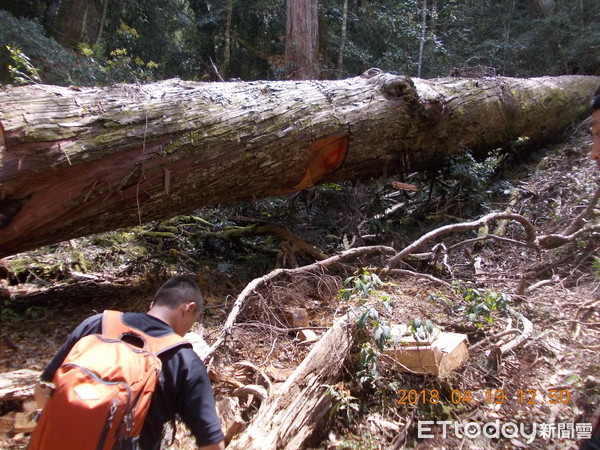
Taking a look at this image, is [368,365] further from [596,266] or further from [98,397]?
[596,266]

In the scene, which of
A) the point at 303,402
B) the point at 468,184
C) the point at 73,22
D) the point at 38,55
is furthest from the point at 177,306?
the point at 73,22

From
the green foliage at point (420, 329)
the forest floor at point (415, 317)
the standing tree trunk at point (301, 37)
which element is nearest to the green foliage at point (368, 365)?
the forest floor at point (415, 317)

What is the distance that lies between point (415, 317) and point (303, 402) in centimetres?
126

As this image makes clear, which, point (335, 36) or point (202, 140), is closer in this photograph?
point (202, 140)

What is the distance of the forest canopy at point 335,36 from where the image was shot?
374 inches

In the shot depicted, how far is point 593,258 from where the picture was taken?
4027mm

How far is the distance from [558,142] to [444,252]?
152 inches

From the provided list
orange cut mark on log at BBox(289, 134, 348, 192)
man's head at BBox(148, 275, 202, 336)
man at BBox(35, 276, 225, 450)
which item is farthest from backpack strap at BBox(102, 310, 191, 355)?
orange cut mark on log at BBox(289, 134, 348, 192)

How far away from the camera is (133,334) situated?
1661 millimetres

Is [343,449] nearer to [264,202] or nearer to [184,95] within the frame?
[184,95]

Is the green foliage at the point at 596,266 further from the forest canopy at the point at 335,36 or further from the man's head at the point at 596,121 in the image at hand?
the forest canopy at the point at 335,36

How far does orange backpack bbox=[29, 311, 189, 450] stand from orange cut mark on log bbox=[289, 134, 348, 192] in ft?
10.9

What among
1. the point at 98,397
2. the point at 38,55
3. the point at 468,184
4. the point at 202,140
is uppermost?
the point at 38,55
